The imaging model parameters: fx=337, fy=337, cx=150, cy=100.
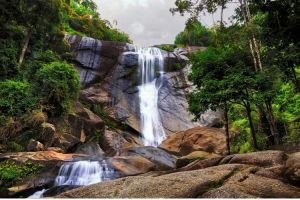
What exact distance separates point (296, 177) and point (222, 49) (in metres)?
10.4

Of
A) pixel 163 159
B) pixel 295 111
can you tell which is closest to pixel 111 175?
pixel 163 159

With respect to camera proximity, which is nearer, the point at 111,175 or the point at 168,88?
the point at 111,175

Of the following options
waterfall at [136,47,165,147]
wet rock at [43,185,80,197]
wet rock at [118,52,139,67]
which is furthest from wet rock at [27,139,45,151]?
wet rock at [118,52,139,67]

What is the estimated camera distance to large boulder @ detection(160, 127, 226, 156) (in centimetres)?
2131

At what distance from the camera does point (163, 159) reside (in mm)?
19422

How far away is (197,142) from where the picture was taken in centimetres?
2225

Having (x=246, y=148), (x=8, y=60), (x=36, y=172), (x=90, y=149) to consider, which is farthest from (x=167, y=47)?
(x=36, y=172)

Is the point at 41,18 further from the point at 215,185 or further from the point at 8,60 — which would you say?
the point at 215,185

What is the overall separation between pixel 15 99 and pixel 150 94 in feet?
50.9

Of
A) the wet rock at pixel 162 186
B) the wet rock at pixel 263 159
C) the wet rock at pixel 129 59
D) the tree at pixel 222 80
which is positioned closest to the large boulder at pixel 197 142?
the tree at pixel 222 80

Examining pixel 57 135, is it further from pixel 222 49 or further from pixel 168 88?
pixel 168 88

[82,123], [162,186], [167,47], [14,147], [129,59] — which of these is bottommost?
[162,186]

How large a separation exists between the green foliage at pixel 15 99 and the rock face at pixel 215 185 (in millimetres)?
14970

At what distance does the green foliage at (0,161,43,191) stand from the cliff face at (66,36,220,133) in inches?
615
